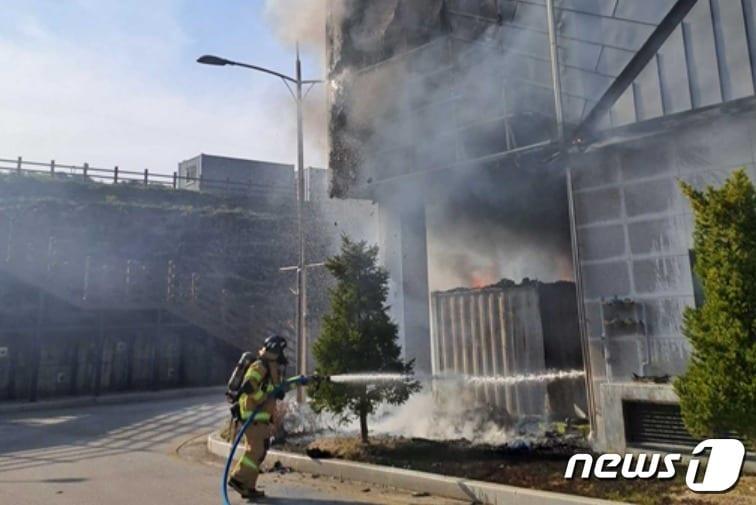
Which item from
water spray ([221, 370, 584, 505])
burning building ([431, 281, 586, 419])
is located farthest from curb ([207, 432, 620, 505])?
burning building ([431, 281, 586, 419])

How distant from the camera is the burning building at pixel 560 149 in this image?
20.2 ft

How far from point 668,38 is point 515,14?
9.38ft

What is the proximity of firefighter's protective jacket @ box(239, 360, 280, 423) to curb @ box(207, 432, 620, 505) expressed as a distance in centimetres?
117

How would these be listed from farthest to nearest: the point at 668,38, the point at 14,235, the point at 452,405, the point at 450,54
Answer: the point at 14,235 → the point at 450,54 → the point at 452,405 → the point at 668,38

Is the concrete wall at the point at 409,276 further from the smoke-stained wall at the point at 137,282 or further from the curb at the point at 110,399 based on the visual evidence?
the curb at the point at 110,399

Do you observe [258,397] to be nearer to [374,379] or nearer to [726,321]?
[374,379]

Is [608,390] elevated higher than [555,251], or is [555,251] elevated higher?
[555,251]

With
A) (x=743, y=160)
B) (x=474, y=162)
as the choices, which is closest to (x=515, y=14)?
(x=474, y=162)

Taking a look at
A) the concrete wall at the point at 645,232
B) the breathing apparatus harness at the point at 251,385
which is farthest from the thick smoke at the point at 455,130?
the breathing apparatus harness at the point at 251,385

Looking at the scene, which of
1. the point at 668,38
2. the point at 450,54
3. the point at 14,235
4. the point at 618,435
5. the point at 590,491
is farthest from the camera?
the point at 14,235

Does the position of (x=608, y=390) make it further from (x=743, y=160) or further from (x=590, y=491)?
(x=743, y=160)

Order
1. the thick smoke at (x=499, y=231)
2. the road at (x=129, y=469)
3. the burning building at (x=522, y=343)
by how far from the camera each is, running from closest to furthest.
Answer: the road at (x=129, y=469) → the burning building at (x=522, y=343) → the thick smoke at (x=499, y=231)

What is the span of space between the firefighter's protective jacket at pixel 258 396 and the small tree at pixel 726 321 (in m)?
3.84

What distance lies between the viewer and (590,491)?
4.56 m
